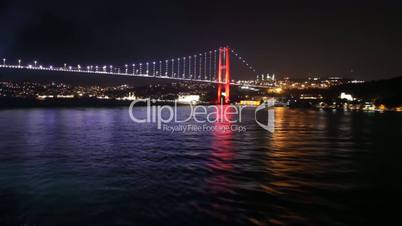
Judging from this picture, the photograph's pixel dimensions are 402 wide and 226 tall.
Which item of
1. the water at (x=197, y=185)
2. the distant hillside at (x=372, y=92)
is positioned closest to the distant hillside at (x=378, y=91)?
the distant hillside at (x=372, y=92)

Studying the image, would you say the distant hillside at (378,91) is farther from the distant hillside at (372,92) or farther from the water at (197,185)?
the water at (197,185)

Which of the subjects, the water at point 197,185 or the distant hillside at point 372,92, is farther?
the distant hillside at point 372,92

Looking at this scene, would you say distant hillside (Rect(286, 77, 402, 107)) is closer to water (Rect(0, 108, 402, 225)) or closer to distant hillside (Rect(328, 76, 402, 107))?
distant hillside (Rect(328, 76, 402, 107))

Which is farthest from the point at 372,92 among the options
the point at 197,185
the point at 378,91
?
the point at 197,185

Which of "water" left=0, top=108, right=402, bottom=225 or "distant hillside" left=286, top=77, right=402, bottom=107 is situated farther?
"distant hillside" left=286, top=77, right=402, bottom=107

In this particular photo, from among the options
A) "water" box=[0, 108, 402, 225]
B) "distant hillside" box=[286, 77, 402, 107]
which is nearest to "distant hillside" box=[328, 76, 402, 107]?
"distant hillside" box=[286, 77, 402, 107]

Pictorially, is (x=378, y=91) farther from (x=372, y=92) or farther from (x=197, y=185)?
(x=197, y=185)

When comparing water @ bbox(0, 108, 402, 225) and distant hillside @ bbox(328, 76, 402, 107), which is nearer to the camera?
water @ bbox(0, 108, 402, 225)

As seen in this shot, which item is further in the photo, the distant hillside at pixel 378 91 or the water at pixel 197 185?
the distant hillside at pixel 378 91

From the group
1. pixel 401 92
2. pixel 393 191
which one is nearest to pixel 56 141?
pixel 393 191
